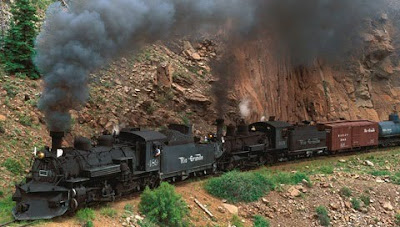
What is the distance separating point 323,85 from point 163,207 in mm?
27232

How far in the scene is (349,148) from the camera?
2809 centimetres

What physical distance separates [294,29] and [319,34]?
13.4 ft

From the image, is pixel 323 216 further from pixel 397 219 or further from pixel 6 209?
pixel 6 209

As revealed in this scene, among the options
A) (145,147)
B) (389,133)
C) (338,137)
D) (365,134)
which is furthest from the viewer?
(389,133)

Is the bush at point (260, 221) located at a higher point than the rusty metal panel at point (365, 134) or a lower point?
lower

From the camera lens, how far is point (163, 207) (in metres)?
13.2

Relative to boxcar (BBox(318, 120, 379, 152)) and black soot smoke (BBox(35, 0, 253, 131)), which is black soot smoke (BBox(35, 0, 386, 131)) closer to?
black soot smoke (BBox(35, 0, 253, 131))

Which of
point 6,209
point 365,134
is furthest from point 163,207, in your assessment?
point 365,134

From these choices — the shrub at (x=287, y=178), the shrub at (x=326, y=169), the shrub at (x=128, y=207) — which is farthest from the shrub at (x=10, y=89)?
the shrub at (x=326, y=169)

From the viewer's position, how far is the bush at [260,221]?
14594 millimetres

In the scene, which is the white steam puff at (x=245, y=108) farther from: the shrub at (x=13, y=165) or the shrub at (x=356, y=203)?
the shrub at (x=13, y=165)

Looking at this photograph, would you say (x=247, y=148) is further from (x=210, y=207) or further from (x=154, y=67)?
(x=154, y=67)

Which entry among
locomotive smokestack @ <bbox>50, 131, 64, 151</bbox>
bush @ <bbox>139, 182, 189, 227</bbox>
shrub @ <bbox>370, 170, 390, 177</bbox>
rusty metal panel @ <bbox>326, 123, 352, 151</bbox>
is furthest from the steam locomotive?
shrub @ <bbox>370, 170, 390, 177</bbox>

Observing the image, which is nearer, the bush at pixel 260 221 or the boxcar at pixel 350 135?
the bush at pixel 260 221
